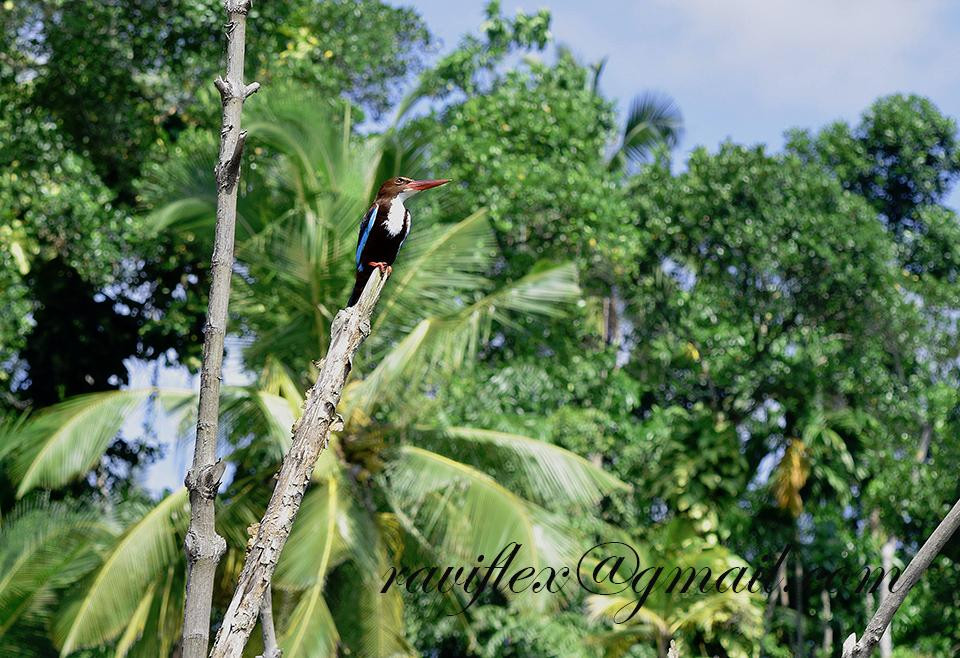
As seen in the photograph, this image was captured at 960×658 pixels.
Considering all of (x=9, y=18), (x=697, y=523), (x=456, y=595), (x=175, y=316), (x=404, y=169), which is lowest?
(x=456, y=595)

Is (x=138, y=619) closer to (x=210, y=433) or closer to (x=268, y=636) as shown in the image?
(x=268, y=636)

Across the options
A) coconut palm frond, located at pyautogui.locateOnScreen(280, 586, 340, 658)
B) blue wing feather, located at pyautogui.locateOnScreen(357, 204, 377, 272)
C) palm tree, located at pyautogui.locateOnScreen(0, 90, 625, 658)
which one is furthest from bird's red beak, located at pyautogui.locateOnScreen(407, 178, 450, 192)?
coconut palm frond, located at pyautogui.locateOnScreen(280, 586, 340, 658)

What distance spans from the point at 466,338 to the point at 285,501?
5841 millimetres

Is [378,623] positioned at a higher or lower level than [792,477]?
lower

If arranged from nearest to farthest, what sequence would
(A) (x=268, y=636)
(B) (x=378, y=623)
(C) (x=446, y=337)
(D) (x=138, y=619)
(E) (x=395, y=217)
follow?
(A) (x=268, y=636)
(E) (x=395, y=217)
(D) (x=138, y=619)
(C) (x=446, y=337)
(B) (x=378, y=623)

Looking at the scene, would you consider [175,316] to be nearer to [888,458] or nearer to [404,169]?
[404,169]

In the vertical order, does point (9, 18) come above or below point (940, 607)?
above

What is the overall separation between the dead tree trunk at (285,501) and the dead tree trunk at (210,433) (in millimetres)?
84

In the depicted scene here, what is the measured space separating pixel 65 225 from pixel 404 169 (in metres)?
3.59

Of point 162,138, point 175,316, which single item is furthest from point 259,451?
point 162,138

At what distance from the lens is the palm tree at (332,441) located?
7.70 metres

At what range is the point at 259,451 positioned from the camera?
8664 millimetres

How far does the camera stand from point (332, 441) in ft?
27.2

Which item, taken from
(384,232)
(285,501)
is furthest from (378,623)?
(285,501)
